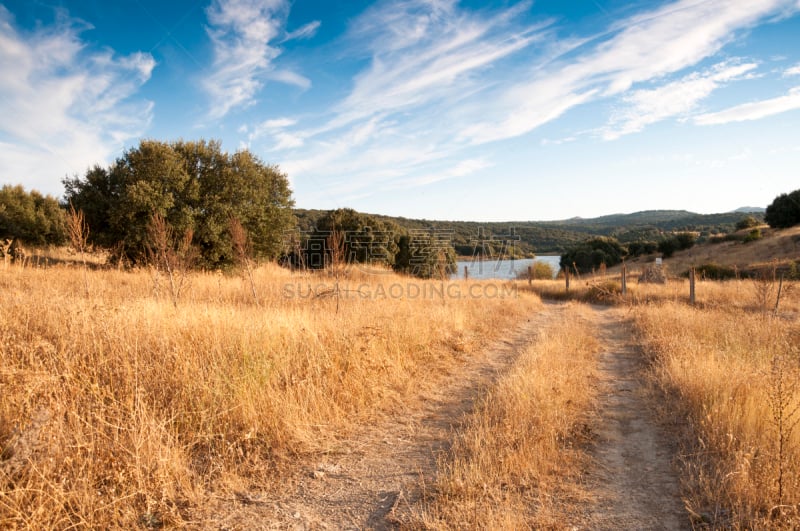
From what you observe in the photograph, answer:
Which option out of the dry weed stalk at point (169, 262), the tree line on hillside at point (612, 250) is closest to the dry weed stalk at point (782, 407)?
the dry weed stalk at point (169, 262)

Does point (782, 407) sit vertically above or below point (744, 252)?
below

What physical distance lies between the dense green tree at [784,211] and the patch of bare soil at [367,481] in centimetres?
6040

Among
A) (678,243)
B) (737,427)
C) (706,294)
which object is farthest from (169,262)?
(678,243)

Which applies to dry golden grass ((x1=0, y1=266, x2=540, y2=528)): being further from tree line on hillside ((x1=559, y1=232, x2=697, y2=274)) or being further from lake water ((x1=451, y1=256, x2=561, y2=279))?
tree line on hillside ((x1=559, y1=232, x2=697, y2=274))

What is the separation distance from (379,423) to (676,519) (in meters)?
2.91

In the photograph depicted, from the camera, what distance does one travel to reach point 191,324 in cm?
567

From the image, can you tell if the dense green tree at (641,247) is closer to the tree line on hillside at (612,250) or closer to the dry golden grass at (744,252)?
the tree line on hillside at (612,250)

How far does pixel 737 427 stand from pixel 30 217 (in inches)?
1198

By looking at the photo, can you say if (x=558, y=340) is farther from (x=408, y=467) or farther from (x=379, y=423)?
(x=408, y=467)

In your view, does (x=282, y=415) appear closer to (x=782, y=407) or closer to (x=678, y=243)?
(x=782, y=407)

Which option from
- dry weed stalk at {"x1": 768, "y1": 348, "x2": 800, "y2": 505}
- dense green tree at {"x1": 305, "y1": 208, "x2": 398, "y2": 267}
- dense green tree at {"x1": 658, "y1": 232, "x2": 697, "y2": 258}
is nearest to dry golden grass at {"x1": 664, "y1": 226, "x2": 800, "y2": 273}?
dense green tree at {"x1": 658, "y1": 232, "x2": 697, "y2": 258}

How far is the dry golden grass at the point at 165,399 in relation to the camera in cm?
280

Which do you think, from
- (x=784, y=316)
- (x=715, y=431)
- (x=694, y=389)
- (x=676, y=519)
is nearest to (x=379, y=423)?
(x=676, y=519)

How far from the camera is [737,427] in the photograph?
382 centimetres
